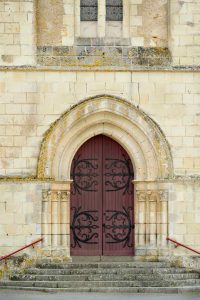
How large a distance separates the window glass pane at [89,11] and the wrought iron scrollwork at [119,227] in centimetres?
433

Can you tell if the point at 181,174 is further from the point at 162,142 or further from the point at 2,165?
the point at 2,165

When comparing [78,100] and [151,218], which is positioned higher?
[78,100]

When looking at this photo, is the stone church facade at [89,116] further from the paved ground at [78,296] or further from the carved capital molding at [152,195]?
the paved ground at [78,296]

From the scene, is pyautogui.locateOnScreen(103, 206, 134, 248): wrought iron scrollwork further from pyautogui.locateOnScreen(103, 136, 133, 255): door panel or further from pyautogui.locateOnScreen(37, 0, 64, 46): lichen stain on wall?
pyautogui.locateOnScreen(37, 0, 64, 46): lichen stain on wall

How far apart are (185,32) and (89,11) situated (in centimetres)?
222

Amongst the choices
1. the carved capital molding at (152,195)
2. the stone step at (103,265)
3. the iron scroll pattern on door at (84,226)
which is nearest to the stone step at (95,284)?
the stone step at (103,265)

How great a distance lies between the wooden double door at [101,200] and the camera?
84.6ft

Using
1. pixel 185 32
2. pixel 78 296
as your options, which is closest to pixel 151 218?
pixel 78 296

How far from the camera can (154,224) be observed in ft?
83.3

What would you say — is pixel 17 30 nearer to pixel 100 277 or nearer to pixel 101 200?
pixel 101 200

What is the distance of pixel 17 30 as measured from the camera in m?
25.4

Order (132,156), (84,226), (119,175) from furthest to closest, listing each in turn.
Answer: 1. (119,175)
2. (84,226)
3. (132,156)

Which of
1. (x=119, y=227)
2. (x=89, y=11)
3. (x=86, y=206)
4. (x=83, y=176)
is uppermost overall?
(x=89, y=11)

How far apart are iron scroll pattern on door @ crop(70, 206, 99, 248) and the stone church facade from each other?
0.38 m
